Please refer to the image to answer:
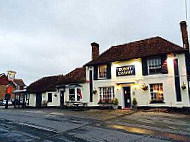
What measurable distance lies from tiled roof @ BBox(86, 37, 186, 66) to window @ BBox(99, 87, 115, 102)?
3.06 meters

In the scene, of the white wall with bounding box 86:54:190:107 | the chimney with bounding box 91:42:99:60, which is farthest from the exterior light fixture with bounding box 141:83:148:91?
the chimney with bounding box 91:42:99:60

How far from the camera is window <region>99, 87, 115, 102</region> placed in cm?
2106

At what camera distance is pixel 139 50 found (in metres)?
20.8

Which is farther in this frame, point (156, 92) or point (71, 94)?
point (71, 94)

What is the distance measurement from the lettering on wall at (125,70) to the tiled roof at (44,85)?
36.8ft

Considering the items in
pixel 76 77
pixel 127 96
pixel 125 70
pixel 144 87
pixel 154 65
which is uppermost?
pixel 154 65

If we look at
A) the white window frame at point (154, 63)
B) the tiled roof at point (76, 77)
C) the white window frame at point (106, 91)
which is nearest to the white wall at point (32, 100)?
the tiled roof at point (76, 77)

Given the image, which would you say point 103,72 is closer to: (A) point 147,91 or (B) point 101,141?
(A) point 147,91

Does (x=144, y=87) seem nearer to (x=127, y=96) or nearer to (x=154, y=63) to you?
(x=127, y=96)

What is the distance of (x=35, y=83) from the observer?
32.2m

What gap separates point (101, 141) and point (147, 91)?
11.9m

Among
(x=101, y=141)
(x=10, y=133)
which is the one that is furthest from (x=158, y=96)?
(x=10, y=133)

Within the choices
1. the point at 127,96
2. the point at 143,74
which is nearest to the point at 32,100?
the point at 127,96

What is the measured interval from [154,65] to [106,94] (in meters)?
6.11
